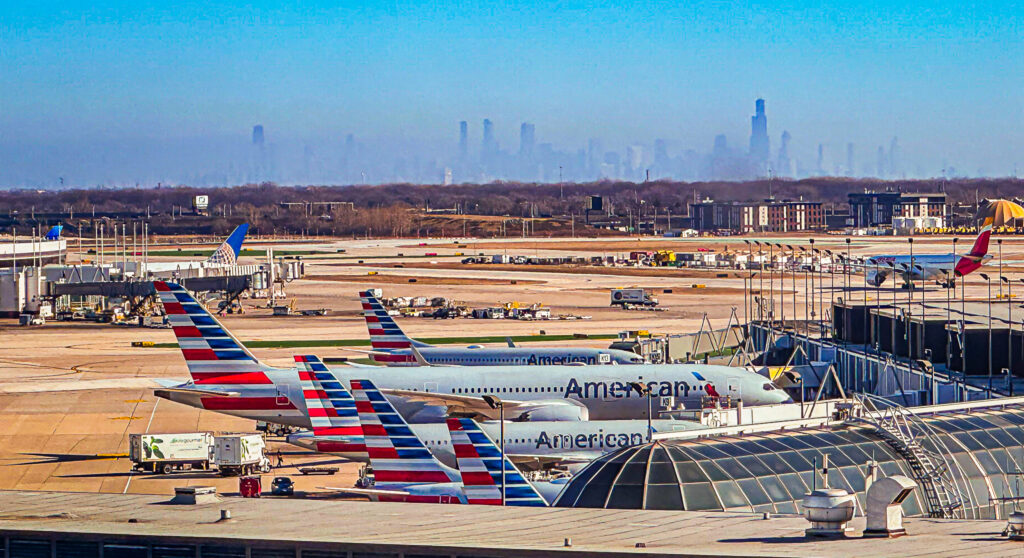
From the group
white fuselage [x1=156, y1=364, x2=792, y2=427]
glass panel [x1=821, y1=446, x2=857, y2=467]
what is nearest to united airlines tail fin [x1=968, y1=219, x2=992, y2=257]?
white fuselage [x1=156, y1=364, x2=792, y2=427]

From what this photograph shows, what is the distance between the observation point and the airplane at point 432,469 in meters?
34.8

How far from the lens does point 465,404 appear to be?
5862cm

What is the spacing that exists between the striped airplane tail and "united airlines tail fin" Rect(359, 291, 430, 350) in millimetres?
23125

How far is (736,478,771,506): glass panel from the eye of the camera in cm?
3094

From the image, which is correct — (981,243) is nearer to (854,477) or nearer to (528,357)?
(528,357)

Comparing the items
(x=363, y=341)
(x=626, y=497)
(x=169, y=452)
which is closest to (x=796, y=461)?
(x=626, y=497)

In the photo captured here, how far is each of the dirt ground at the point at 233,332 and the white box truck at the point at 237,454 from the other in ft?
2.72

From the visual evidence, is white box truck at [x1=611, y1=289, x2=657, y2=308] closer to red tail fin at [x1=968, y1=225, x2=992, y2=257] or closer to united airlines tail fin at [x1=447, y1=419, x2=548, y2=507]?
red tail fin at [x1=968, y1=225, x2=992, y2=257]

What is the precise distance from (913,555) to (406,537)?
8.75m

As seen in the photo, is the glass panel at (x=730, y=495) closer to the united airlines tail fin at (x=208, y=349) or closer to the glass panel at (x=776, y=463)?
the glass panel at (x=776, y=463)

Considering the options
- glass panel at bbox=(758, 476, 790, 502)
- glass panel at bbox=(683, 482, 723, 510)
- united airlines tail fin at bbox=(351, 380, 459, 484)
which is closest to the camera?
glass panel at bbox=(683, 482, 723, 510)

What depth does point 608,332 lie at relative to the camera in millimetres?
114625

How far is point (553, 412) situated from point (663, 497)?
27139 millimetres

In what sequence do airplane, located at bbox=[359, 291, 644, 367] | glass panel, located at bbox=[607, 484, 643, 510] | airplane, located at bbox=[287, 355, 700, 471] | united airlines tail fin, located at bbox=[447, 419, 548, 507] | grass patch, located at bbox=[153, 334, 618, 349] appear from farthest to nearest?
grass patch, located at bbox=[153, 334, 618, 349]
airplane, located at bbox=[359, 291, 644, 367]
airplane, located at bbox=[287, 355, 700, 471]
united airlines tail fin, located at bbox=[447, 419, 548, 507]
glass panel, located at bbox=[607, 484, 643, 510]
